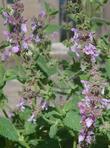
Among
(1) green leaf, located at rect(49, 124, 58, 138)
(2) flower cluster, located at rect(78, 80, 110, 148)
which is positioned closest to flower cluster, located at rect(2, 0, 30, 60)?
(1) green leaf, located at rect(49, 124, 58, 138)

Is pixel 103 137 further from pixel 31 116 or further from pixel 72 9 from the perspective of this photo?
pixel 72 9

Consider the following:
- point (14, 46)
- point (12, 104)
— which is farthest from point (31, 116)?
point (12, 104)

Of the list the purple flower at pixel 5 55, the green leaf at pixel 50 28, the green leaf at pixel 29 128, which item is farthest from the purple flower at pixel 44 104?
the green leaf at pixel 50 28

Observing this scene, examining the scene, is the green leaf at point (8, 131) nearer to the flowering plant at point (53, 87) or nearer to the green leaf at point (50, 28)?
the flowering plant at point (53, 87)

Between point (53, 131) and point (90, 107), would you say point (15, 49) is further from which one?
point (90, 107)

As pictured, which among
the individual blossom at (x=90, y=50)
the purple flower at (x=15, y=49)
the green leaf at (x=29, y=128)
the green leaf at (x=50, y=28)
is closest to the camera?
the individual blossom at (x=90, y=50)

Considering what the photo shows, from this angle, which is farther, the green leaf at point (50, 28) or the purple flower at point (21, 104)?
the green leaf at point (50, 28)

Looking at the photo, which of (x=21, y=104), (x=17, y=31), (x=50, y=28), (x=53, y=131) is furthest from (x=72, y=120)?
(x=50, y=28)

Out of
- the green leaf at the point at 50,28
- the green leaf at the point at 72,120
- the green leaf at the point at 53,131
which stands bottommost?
the green leaf at the point at 53,131
